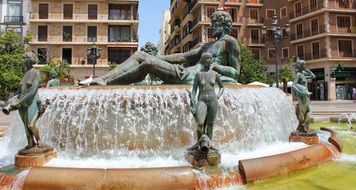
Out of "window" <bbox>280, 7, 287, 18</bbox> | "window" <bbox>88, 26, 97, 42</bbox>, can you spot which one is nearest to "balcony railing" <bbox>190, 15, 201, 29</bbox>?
"window" <bbox>280, 7, 287, 18</bbox>

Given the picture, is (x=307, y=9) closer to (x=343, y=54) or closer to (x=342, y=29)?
(x=342, y=29)

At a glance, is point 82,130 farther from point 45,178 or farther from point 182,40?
point 182,40

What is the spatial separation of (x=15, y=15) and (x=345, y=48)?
1611 inches

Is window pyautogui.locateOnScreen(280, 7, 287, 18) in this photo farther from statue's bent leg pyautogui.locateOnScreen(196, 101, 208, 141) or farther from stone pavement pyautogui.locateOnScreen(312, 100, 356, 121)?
statue's bent leg pyautogui.locateOnScreen(196, 101, 208, 141)

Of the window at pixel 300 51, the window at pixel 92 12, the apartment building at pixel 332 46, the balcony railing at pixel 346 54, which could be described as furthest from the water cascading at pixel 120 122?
the window at pixel 300 51

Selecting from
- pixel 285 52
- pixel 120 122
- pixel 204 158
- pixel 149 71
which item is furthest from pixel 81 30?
pixel 204 158

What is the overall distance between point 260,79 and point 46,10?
27176 millimetres

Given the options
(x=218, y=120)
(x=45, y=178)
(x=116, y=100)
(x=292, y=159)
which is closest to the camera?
(x=45, y=178)

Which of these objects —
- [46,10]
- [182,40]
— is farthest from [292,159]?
[182,40]

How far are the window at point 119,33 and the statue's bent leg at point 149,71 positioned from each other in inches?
1617

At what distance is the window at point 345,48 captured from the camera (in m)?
44.0

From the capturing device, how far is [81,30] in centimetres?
4797

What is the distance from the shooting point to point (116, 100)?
6.81m

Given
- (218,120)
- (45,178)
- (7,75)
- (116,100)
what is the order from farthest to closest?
(7,75), (218,120), (116,100), (45,178)
